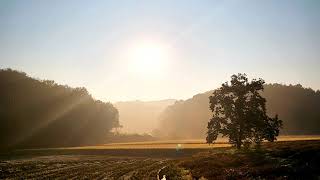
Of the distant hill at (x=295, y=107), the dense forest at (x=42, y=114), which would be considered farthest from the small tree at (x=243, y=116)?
the distant hill at (x=295, y=107)

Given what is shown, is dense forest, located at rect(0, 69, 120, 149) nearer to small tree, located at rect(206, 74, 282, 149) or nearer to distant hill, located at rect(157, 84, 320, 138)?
distant hill, located at rect(157, 84, 320, 138)

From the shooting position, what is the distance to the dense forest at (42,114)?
116 metres

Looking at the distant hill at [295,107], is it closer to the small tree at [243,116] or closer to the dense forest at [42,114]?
the dense forest at [42,114]

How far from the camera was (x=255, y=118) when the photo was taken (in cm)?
6144

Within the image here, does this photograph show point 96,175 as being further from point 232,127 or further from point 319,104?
point 319,104

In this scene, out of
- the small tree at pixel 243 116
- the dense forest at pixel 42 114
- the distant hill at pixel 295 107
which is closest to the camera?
the small tree at pixel 243 116

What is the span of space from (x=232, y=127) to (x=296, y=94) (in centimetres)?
13071

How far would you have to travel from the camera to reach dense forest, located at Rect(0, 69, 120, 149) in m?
116

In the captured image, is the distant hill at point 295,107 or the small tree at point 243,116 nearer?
the small tree at point 243,116

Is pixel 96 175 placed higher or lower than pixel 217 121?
lower

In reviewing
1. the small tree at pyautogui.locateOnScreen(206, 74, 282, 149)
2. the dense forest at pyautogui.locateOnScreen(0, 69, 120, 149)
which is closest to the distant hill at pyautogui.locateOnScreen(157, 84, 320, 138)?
the dense forest at pyautogui.locateOnScreen(0, 69, 120, 149)

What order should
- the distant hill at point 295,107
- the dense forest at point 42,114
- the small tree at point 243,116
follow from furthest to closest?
the distant hill at point 295,107, the dense forest at point 42,114, the small tree at point 243,116

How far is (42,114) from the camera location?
403ft

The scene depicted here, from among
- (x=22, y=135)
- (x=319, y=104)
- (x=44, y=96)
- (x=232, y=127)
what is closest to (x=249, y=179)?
(x=232, y=127)
